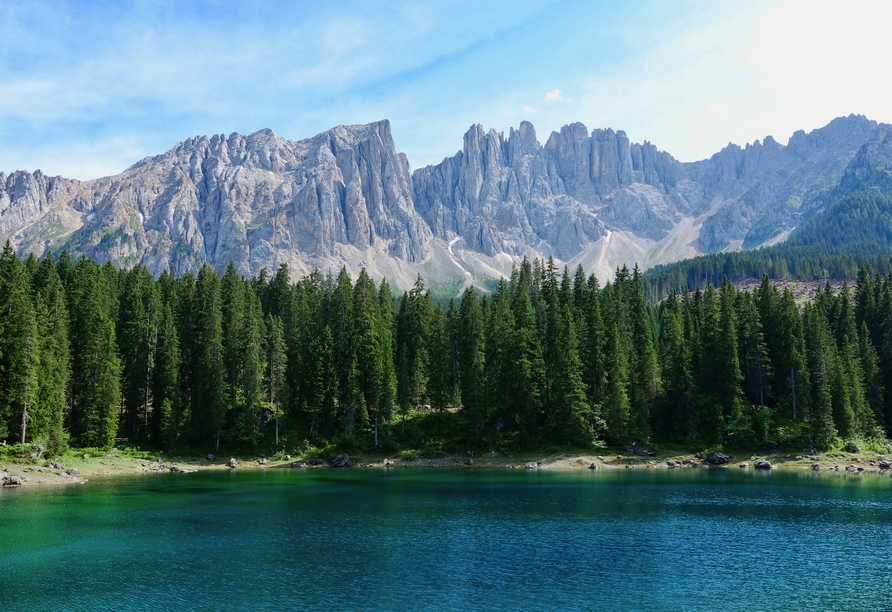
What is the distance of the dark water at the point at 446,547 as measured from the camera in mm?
32500

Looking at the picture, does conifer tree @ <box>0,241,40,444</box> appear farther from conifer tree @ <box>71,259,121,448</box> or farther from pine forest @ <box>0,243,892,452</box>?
conifer tree @ <box>71,259,121,448</box>

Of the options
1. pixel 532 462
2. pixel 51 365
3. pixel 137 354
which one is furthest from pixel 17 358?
pixel 532 462

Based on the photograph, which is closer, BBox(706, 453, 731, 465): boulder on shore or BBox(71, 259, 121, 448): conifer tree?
BBox(71, 259, 121, 448): conifer tree

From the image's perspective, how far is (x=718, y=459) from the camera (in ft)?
306

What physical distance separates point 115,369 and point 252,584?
65178 mm

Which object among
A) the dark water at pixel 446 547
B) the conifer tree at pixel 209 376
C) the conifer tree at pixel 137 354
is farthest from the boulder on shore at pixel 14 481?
the conifer tree at pixel 209 376

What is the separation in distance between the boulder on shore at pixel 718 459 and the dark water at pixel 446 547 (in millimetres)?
22191

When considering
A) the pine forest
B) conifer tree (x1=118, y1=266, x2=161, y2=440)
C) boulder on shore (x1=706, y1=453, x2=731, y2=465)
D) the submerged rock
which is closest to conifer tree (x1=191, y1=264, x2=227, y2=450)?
the pine forest

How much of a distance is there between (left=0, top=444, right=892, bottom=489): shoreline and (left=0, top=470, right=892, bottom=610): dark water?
15.0 meters

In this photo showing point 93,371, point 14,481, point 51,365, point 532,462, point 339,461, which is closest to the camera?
point 14,481

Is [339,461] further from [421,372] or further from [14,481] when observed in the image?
[14,481]

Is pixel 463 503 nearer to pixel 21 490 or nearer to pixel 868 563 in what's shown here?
pixel 868 563

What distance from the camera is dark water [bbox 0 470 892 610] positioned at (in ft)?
107

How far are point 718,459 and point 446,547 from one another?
208ft
